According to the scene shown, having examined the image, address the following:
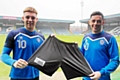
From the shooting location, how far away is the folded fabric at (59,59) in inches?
67.2

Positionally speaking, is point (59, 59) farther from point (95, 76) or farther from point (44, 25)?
point (44, 25)

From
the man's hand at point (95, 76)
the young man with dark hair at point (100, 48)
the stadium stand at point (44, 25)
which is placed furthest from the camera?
the stadium stand at point (44, 25)

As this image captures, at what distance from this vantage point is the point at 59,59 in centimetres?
175

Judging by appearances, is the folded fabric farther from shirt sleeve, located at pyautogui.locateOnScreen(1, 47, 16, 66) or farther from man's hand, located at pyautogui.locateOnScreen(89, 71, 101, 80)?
shirt sleeve, located at pyautogui.locateOnScreen(1, 47, 16, 66)

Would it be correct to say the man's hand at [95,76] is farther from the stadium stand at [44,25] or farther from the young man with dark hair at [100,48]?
the stadium stand at [44,25]

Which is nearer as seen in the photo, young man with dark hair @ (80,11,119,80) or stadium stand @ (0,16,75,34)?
young man with dark hair @ (80,11,119,80)

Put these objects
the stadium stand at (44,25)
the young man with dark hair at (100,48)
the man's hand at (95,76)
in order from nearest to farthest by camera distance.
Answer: the man's hand at (95,76) < the young man with dark hair at (100,48) < the stadium stand at (44,25)

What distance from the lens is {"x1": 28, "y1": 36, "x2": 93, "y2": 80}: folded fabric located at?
171 cm

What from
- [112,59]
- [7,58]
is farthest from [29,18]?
[112,59]

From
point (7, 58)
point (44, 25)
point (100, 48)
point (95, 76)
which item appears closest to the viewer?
point (95, 76)

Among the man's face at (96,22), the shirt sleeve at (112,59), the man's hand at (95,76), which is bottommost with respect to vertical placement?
the man's hand at (95,76)

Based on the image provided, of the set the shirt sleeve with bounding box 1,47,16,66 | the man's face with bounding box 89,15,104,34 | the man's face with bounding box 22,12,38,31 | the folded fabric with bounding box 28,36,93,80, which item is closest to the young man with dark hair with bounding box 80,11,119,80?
the man's face with bounding box 89,15,104,34

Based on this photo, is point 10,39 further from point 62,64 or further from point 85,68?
point 85,68

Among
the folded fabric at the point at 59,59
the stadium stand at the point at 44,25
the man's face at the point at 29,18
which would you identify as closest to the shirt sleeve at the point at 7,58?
the folded fabric at the point at 59,59
